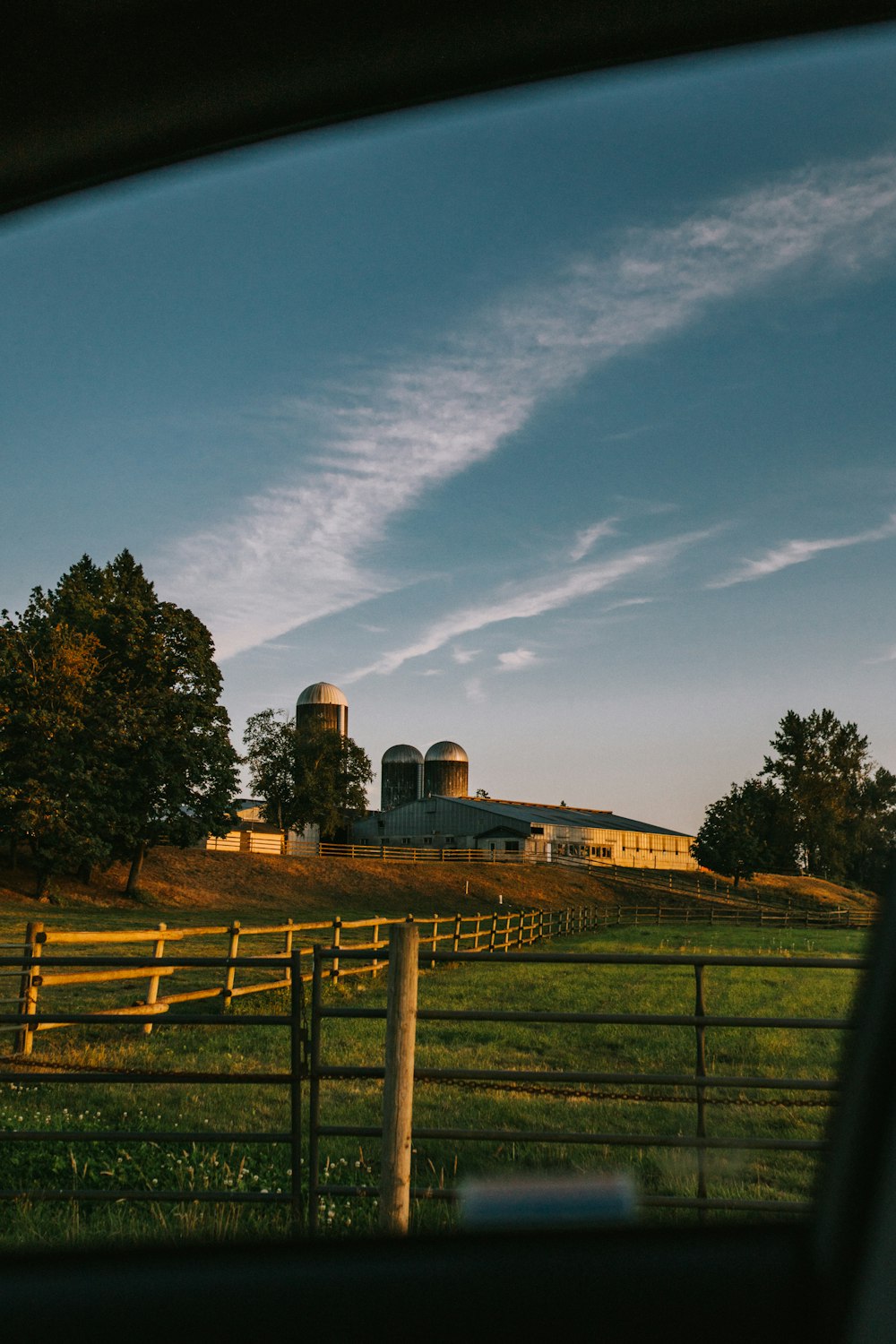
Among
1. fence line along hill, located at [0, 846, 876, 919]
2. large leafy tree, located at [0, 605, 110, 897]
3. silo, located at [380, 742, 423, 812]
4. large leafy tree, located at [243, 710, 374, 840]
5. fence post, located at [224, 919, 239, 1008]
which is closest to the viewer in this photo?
fence post, located at [224, 919, 239, 1008]

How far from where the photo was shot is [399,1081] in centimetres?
376

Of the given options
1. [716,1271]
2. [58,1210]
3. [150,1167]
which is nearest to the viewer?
[716,1271]

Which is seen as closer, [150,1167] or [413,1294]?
[413,1294]

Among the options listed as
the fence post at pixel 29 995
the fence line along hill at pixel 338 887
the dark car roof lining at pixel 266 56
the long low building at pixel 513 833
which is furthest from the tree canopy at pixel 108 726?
the dark car roof lining at pixel 266 56

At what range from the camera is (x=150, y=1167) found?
491 centimetres

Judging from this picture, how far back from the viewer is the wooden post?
3557mm

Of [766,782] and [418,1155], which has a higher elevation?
[766,782]

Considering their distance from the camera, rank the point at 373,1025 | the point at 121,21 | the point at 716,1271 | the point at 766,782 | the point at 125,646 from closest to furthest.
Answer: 1. the point at 716,1271
2. the point at 121,21
3. the point at 766,782
4. the point at 373,1025
5. the point at 125,646

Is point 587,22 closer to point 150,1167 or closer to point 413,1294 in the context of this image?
point 413,1294

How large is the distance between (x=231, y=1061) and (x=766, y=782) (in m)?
6.78

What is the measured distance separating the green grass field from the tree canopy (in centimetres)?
2188

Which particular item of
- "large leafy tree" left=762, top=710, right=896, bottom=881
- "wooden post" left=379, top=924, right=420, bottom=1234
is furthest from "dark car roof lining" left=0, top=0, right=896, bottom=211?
"wooden post" left=379, top=924, right=420, bottom=1234

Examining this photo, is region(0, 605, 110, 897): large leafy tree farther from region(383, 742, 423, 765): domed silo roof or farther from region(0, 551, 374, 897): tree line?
region(383, 742, 423, 765): domed silo roof

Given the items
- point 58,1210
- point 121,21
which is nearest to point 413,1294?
point 121,21
